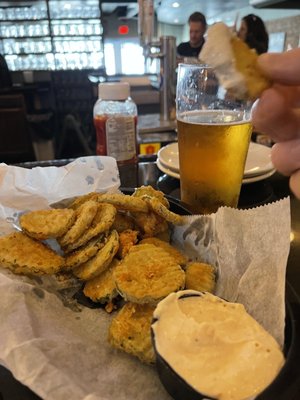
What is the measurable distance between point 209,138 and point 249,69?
0.35 metres

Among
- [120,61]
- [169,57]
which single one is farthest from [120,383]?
[120,61]

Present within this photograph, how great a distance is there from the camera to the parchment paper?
491 millimetres

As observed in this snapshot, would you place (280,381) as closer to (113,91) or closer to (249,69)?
(249,69)

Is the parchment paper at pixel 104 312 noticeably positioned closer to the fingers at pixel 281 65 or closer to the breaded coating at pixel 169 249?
the breaded coating at pixel 169 249

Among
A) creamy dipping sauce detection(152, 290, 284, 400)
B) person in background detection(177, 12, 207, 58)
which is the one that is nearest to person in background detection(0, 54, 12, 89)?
person in background detection(177, 12, 207, 58)

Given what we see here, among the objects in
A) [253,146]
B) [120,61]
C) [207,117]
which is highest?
[207,117]

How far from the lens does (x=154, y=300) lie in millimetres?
551

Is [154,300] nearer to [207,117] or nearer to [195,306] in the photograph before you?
[195,306]

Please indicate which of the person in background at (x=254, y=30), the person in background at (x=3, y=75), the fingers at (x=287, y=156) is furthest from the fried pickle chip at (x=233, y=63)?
the person in background at (x=3, y=75)

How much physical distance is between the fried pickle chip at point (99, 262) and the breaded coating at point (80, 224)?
50 millimetres

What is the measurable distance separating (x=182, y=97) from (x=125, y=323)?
22.6 inches

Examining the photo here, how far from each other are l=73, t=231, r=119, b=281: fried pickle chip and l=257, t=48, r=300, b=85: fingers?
39 cm

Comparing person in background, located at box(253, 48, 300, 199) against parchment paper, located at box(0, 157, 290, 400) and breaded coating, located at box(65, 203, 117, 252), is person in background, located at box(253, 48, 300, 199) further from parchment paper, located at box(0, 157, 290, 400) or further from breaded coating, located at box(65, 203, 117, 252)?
breaded coating, located at box(65, 203, 117, 252)

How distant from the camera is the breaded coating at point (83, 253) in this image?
0.68 m
